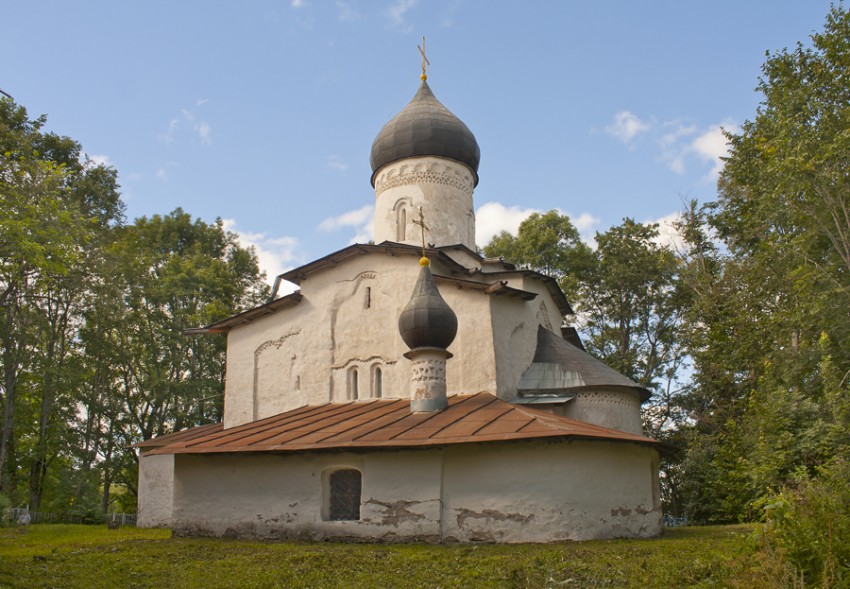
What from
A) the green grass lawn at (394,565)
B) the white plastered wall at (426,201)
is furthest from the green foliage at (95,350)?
the green grass lawn at (394,565)

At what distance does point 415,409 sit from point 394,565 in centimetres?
442

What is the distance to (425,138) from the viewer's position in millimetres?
18172

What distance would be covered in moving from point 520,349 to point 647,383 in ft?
40.2

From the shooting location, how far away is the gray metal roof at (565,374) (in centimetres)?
1413

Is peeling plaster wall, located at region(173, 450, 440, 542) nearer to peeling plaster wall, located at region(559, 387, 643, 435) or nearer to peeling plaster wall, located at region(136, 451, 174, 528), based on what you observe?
peeling plaster wall, located at region(559, 387, 643, 435)

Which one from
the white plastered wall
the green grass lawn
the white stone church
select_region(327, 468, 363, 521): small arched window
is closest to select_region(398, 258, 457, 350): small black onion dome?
the white stone church

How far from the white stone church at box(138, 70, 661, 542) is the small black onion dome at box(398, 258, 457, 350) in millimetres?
35

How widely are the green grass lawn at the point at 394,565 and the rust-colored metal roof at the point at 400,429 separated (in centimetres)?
142

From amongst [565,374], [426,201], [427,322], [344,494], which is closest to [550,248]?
[426,201]

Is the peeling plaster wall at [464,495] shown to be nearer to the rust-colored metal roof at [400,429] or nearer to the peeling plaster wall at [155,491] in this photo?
the rust-colored metal roof at [400,429]

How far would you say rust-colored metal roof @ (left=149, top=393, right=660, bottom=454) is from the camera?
10117mm

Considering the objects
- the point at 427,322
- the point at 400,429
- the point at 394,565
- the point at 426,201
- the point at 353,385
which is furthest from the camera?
the point at 426,201

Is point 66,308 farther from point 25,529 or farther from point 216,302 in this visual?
point 25,529

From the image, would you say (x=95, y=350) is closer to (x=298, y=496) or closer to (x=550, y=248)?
(x=298, y=496)
